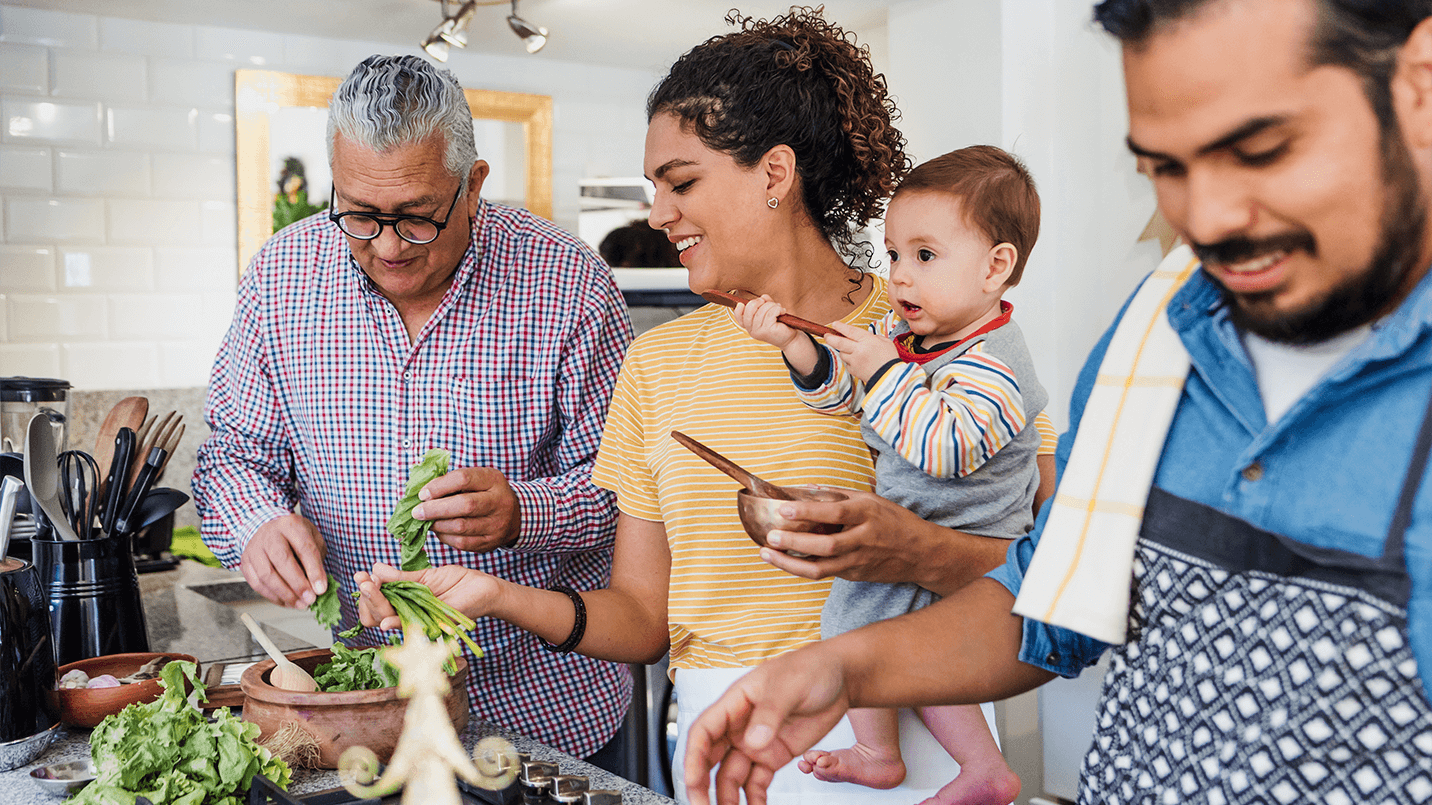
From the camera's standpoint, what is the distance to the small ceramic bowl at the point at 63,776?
52.2 inches

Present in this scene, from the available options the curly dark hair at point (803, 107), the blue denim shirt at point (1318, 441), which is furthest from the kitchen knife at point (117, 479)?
the blue denim shirt at point (1318, 441)

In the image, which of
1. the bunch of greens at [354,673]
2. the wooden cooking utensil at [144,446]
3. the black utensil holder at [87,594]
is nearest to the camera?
the bunch of greens at [354,673]

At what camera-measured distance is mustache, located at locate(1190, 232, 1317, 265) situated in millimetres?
725

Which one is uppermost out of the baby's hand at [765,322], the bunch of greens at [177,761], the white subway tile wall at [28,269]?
the white subway tile wall at [28,269]

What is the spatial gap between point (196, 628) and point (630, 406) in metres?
1.40

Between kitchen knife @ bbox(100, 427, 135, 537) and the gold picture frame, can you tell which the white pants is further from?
the gold picture frame

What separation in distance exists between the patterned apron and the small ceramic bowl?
3.77ft

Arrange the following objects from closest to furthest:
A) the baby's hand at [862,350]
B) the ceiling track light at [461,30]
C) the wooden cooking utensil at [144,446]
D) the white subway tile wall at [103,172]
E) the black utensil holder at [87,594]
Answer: the baby's hand at [862,350] < the black utensil holder at [87,594] < the wooden cooking utensil at [144,446] < the ceiling track light at [461,30] < the white subway tile wall at [103,172]

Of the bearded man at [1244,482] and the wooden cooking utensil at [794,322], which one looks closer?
the bearded man at [1244,482]

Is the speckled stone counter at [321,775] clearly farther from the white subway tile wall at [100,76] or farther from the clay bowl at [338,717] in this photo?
the white subway tile wall at [100,76]

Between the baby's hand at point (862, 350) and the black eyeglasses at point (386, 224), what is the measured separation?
2.47ft

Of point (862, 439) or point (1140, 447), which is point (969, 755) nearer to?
point (862, 439)

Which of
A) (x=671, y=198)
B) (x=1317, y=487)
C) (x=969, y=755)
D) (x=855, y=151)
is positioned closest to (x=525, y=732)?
(x=969, y=755)

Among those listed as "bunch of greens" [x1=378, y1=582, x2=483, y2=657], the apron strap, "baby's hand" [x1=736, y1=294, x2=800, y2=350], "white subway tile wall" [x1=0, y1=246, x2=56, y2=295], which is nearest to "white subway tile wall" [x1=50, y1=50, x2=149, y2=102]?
"white subway tile wall" [x1=0, y1=246, x2=56, y2=295]
